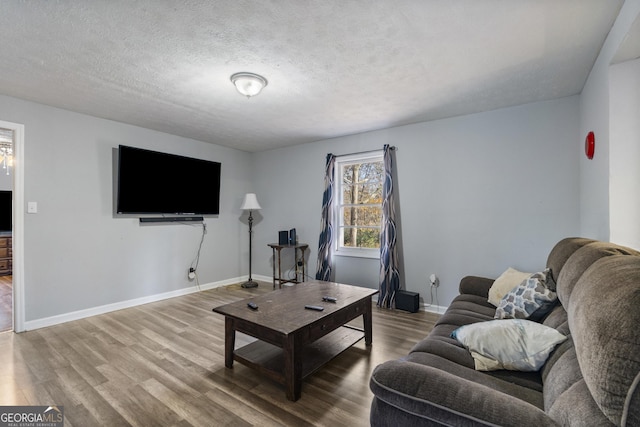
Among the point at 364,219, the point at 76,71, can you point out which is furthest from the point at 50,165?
the point at 364,219

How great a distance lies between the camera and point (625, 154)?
1.86 m

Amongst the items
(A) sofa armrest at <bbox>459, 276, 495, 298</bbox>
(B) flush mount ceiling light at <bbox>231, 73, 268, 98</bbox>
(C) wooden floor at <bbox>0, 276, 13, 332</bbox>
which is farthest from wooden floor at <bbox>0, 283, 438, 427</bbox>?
(B) flush mount ceiling light at <bbox>231, 73, 268, 98</bbox>

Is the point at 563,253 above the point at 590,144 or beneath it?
beneath

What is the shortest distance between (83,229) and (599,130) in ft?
16.8

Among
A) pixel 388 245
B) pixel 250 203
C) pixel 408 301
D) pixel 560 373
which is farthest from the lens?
pixel 250 203

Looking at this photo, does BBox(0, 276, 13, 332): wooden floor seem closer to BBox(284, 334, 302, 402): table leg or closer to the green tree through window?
BBox(284, 334, 302, 402): table leg

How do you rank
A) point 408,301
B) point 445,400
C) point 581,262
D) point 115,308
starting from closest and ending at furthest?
1. point 445,400
2. point 581,262
3. point 408,301
4. point 115,308

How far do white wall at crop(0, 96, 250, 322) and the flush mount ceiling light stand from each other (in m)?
2.26

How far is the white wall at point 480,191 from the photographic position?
2.96 m

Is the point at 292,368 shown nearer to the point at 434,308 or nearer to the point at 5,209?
the point at 434,308

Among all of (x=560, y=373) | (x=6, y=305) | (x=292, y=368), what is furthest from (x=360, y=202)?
(x=6, y=305)

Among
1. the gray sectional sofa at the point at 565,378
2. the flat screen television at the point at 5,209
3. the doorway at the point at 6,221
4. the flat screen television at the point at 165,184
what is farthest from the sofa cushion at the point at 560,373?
the flat screen television at the point at 5,209

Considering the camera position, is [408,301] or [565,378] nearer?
[565,378]

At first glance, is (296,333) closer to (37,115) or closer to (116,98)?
(116,98)
